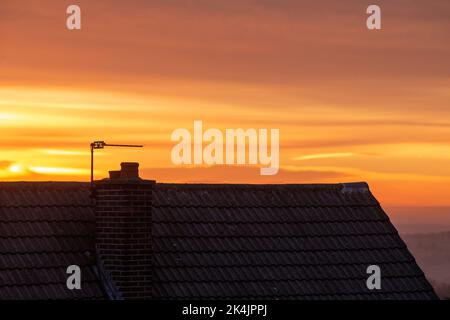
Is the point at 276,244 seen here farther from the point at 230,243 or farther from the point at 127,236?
the point at 127,236

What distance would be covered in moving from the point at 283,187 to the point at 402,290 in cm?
374

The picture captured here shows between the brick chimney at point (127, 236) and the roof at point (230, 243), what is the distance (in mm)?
405

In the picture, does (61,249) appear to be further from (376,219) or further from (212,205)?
(376,219)

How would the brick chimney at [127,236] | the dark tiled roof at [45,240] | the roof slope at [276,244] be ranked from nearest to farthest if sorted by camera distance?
1. the dark tiled roof at [45,240]
2. the brick chimney at [127,236]
3. the roof slope at [276,244]

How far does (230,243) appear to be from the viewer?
83.0 feet

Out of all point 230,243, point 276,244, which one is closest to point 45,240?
point 230,243

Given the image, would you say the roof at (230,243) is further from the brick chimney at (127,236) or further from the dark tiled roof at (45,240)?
the brick chimney at (127,236)

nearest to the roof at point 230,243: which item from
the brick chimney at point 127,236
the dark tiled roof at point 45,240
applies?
the dark tiled roof at point 45,240

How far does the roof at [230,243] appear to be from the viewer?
23016mm

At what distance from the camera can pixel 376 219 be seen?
28.1 m

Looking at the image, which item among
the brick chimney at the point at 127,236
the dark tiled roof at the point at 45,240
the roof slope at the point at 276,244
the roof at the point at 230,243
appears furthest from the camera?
the roof slope at the point at 276,244

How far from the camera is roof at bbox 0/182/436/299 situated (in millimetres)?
23016

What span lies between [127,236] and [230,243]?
336 cm

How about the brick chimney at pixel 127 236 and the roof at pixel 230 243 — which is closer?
the brick chimney at pixel 127 236
